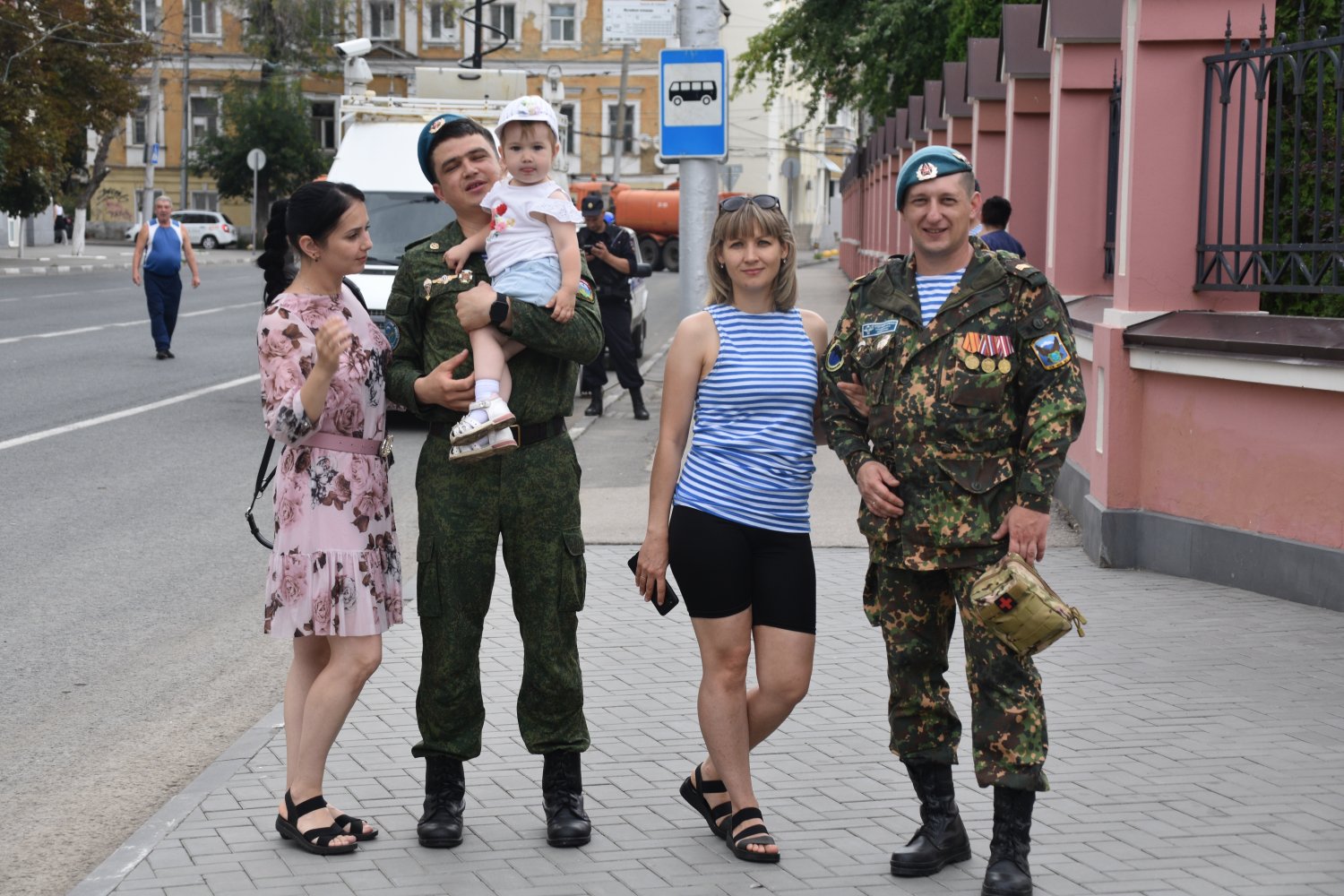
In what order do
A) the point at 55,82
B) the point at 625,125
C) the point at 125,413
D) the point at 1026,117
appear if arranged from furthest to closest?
the point at 625,125 < the point at 55,82 < the point at 125,413 < the point at 1026,117

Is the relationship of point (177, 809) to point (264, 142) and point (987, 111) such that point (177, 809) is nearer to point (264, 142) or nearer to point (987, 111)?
point (987, 111)

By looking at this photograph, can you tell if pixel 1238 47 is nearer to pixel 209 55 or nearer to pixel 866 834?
pixel 866 834

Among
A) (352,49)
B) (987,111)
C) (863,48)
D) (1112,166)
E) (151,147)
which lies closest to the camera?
(1112,166)

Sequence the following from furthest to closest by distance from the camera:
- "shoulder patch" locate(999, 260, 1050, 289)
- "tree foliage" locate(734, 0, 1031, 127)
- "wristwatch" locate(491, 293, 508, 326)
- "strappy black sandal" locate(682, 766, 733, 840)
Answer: "tree foliage" locate(734, 0, 1031, 127) → "strappy black sandal" locate(682, 766, 733, 840) → "wristwatch" locate(491, 293, 508, 326) → "shoulder patch" locate(999, 260, 1050, 289)

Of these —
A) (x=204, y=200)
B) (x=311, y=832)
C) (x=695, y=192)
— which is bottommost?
(x=311, y=832)

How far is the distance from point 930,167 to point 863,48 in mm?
25688

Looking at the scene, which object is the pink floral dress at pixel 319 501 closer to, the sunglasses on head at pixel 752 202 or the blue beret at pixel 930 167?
the sunglasses on head at pixel 752 202

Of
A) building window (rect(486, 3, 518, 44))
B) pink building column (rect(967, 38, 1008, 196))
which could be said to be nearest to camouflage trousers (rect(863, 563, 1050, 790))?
pink building column (rect(967, 38, 1008, 196))

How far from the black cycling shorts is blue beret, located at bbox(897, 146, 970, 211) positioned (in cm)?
96

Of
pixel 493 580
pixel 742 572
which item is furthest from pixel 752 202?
pixel 493 580

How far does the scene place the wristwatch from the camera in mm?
4570

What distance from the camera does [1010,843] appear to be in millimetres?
4340

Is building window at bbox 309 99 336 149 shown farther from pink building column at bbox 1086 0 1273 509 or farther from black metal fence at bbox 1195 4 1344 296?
black metal fence at bbox 1195 4 1344 296

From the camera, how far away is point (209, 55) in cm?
7550
